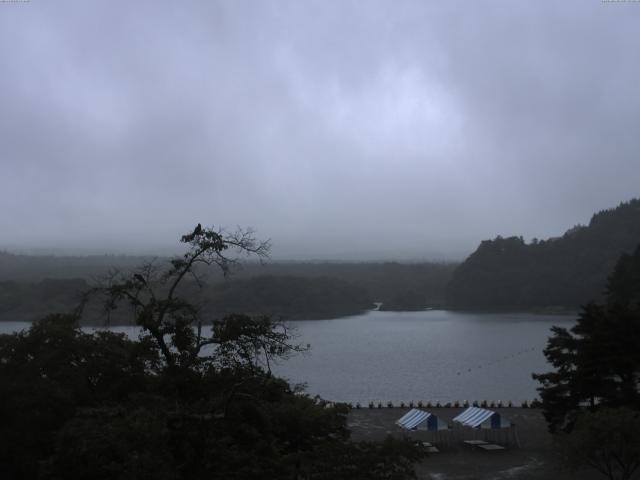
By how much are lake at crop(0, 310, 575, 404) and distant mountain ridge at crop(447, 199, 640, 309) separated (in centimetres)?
924

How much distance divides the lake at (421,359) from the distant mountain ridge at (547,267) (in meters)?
9.24

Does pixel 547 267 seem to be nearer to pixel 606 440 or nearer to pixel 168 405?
pixel 606 440

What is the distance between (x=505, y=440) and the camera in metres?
15.3

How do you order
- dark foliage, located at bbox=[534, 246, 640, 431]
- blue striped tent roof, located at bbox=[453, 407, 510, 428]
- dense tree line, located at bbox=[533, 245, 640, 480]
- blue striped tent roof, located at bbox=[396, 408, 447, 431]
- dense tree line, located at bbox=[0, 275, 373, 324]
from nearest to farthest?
1. dense tree line, located at bbox=[533, 245, 640, 480]
2. dark foliage, located at bbox=[534, 246, 640, 431]
3. blue striped tent roof, located at bbox=[396, 408, 447, 431]
4. blue striped tent roof, located at bbox=[453, 407, 510, 428]
5. dense tree line, located at bbox=[0, 275, 373, 324]

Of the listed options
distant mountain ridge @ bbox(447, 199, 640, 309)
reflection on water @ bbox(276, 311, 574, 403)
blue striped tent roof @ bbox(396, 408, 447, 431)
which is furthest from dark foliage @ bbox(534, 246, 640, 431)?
distant mountain ridge @ bbox(447, 199, 640, 309)

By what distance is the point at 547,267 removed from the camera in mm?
68812

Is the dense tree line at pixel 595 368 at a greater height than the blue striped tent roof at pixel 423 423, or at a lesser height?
greater

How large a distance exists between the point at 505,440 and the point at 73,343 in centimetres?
1035

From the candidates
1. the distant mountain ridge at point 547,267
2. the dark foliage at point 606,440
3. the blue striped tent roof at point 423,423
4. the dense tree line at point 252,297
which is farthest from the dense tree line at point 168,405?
the distant mountain ridge at point 547,267

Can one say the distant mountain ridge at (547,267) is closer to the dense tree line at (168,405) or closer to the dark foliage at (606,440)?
the dark foliage at (606,440)

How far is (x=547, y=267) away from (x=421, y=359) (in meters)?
39.4

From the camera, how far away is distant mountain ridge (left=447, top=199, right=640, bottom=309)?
64875 millimetres

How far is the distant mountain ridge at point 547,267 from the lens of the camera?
213 ft

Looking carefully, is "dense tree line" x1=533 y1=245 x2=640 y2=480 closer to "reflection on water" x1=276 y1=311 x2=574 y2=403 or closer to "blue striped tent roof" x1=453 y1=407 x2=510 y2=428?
"blue striped tent roof" x1=453 y1=407 x2=510 y2=428
